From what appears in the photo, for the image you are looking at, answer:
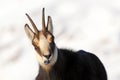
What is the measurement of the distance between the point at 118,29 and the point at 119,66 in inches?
146

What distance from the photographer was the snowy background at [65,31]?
70.9 feet

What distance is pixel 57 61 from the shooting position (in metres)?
12.2

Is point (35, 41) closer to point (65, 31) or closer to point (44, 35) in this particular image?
point (44, 35)

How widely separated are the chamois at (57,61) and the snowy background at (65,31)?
5444mm

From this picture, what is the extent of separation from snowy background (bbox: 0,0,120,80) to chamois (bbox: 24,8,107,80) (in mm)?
5444

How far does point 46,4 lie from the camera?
2698 cm

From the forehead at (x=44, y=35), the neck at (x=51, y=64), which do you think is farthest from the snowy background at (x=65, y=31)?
the forehead at (x=44, y=35)

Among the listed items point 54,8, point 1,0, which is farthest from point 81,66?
point 1,0

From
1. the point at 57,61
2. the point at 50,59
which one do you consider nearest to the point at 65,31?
the point at 57,61

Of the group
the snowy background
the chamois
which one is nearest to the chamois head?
the chamois

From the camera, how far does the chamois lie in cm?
1168

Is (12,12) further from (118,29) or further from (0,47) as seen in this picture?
(118,29)

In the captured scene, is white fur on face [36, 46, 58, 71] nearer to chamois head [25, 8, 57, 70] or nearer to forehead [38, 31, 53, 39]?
chamois head [25, 8, 57, 70]

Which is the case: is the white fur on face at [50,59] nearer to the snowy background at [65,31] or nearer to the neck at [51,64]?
the neck at [51,64]
